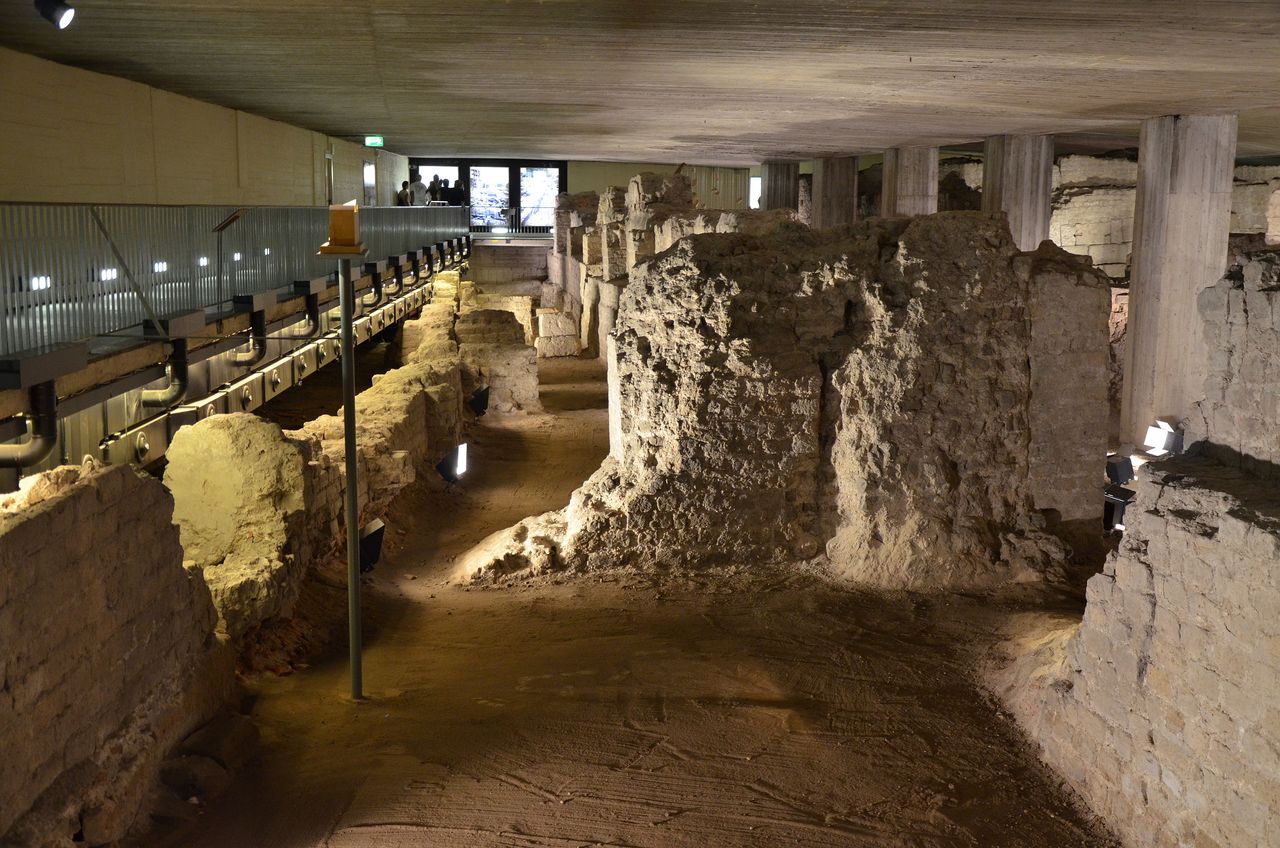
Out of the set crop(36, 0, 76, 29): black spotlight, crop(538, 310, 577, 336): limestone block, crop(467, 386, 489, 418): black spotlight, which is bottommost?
crop(467, 386, 489, 418): black spotlight

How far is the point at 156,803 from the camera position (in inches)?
201

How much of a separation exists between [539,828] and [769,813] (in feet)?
3.42

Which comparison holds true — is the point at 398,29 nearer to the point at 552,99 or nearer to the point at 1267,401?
the point at 552,99

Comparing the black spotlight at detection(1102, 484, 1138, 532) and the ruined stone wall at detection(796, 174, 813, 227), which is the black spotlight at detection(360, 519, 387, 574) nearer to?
the black spotlight at detection(1102, 484, 1138, 532)

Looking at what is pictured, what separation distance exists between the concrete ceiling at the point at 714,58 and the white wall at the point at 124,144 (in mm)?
309

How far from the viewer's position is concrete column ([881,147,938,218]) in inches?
766

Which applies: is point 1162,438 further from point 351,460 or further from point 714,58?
point 351,460

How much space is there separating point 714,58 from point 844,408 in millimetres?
3377

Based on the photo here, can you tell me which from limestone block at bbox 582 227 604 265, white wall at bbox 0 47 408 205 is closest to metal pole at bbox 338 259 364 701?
white wall at bbox 0 47 408 205

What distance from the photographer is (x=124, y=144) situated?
1191 centimetres

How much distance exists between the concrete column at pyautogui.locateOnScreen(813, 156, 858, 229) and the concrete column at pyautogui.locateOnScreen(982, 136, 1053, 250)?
6.61m

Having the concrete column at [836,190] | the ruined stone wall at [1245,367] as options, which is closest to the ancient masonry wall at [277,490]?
the ruined stone wall at [1245,367]

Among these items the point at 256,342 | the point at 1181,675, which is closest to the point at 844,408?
the point at 1181,675

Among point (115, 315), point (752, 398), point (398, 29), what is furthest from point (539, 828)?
point (398, 29)
